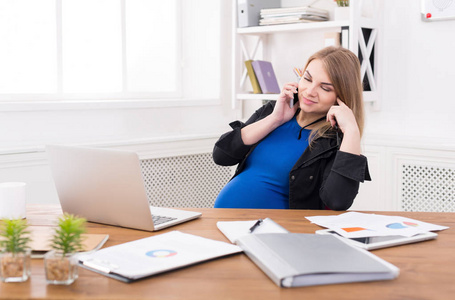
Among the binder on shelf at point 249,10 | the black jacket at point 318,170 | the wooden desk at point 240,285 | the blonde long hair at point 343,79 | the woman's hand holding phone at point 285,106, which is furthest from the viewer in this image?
the binder on shelf at point 249,10

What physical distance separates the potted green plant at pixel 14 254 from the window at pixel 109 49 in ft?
6.74

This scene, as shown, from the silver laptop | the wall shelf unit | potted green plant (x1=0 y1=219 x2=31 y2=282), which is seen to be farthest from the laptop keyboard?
the wall shelf unit

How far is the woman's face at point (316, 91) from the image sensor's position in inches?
81.5

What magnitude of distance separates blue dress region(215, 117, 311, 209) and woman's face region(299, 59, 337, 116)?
0.12 metres

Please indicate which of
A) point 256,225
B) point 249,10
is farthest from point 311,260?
point 249,10

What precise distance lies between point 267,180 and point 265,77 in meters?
1.38

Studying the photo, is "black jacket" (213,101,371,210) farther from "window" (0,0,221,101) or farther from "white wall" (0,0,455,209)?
"window" (0,0,221,101)

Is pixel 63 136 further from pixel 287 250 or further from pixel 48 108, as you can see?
pixel 287 250

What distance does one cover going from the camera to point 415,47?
9.85 ft

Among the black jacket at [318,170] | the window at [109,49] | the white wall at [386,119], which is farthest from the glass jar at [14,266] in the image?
the window at [109,49]

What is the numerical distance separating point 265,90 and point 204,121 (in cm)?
53

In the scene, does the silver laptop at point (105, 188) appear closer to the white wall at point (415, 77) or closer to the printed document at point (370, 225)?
the printed document at point (370, 225)

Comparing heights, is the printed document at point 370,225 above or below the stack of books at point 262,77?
below

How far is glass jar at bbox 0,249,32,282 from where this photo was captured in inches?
42.4
